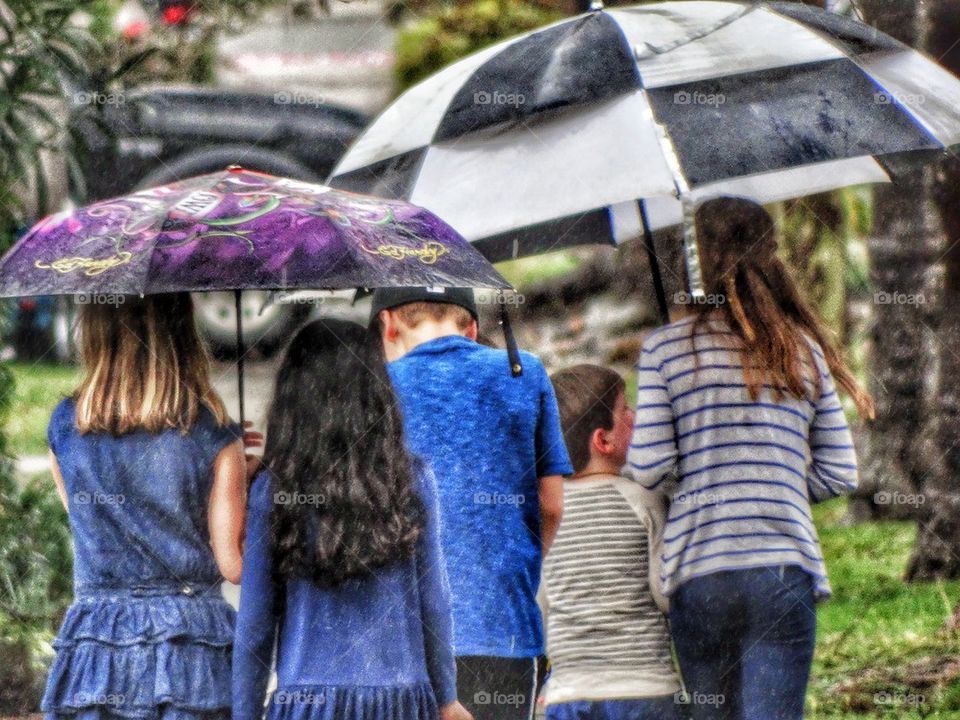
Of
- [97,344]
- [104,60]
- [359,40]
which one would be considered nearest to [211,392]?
[97,344]

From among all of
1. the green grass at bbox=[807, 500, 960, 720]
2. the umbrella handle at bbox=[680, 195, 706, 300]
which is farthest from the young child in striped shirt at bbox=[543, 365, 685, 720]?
the green grass at bbox=[807, 500, 960, 720]

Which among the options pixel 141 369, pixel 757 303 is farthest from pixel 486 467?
pixel 141 369

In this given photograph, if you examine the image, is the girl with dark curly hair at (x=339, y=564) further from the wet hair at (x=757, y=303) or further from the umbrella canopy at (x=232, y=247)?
the wet hair at (x=757, y=303)

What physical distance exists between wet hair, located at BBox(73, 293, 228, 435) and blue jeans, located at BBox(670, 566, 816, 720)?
1.25 metres

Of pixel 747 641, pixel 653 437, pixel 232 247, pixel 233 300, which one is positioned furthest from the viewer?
pixel 233 300

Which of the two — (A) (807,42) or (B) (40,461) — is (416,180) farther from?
(B) (40,461)

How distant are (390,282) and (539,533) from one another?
0.80m

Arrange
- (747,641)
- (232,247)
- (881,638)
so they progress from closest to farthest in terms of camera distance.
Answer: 1. (232,247)
2. (747,641)
3. (881,638)

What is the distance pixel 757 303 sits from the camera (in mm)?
4309

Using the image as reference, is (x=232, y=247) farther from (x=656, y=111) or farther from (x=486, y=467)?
(x=656, y=111)

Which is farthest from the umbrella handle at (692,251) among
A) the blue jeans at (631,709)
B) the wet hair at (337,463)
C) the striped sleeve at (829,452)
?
the blue jeans at (631,709)

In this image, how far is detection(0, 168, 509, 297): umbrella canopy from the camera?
396 cm

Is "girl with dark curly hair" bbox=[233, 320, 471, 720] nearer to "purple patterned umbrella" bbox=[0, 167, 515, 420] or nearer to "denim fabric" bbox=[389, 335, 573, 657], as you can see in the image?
"purple patterned umbrella" bbox=[0, 167, 515, 420]

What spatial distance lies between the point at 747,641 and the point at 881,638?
252 cm
